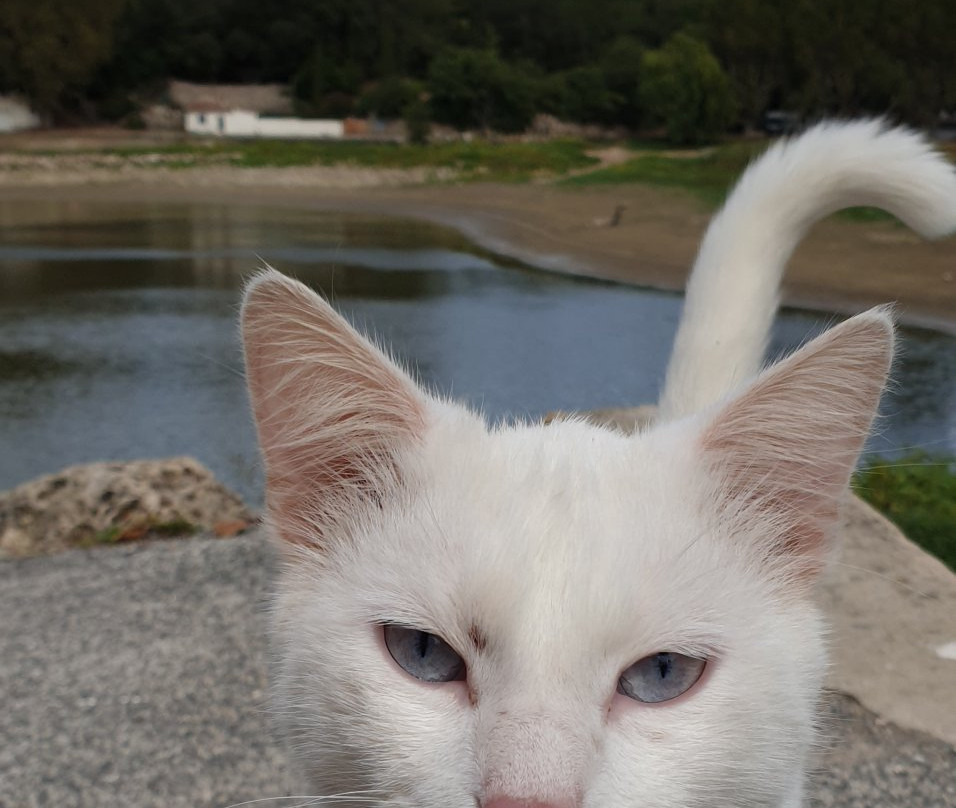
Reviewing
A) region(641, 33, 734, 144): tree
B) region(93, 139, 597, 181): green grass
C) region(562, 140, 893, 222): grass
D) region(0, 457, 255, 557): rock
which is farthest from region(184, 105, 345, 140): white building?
region(0, 457, 255, 557): rock

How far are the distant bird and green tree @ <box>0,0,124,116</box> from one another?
18541mm

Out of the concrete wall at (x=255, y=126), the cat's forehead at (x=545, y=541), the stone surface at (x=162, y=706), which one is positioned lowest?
the concrete wall at (x=255, y=126)

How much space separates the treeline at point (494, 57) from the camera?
18.5 m

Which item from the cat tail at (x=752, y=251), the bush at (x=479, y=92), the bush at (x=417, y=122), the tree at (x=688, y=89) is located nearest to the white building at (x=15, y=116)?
the bush at (x=417, y=122)

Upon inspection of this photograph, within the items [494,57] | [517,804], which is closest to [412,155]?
[494,57]

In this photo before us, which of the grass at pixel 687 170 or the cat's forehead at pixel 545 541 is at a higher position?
the cat's forehead at pixel 545 541

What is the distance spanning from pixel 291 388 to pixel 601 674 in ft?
2.15

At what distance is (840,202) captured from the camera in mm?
2182

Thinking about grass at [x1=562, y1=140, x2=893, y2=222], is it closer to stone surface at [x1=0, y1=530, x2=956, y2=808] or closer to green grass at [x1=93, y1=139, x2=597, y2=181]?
green grass at [x1=93, y1=139, x2=597, y2=181]

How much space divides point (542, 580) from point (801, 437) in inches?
19.3

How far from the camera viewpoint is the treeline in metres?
18.5

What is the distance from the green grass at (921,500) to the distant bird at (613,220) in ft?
34.4

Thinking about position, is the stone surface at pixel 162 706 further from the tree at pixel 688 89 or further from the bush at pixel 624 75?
the bush at pixel 624 75

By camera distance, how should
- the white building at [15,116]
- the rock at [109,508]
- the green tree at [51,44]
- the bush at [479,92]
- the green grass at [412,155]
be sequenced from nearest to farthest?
the rock at [109,508] < the green grass at [412,155] < the green tree at [51,44] < the bush at [479,92] < the white building at [15,116]
